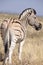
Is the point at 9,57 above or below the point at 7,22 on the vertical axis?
below

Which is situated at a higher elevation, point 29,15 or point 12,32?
point 29,15

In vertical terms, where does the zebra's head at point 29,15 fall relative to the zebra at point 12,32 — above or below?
above

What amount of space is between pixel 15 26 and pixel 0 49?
98.3 inches

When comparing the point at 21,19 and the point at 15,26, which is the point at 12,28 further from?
the point at 21,19

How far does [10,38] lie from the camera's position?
336 inches

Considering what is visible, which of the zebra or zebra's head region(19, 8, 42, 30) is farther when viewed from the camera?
zebra's head region(19, 8, 42, 30)

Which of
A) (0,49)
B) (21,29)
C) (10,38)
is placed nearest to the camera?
(10,38)

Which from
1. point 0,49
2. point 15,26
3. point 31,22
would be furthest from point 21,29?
point 0,49

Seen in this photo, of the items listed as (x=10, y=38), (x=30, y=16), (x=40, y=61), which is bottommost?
(x=40, y=61)

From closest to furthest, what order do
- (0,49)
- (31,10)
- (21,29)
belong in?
(21,29) < (31,10) < (0,49)

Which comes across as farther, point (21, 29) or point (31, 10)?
point (31, 10)

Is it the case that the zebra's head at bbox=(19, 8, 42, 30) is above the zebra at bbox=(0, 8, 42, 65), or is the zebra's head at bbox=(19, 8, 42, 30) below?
above

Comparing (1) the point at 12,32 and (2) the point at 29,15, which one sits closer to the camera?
(1) the point at 12,32

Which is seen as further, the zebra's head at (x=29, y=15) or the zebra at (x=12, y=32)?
the zebra's head at (x=29, y=15)
